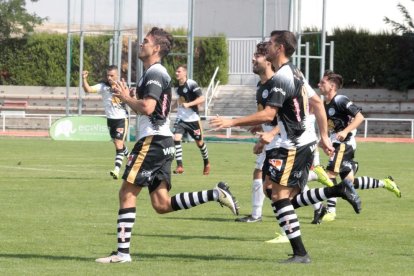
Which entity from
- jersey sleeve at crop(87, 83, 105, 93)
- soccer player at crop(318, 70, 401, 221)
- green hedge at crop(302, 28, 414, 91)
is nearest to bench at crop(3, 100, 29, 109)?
green hedge at crop(302, 28, 414, 91)

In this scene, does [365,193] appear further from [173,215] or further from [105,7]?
[105,7]

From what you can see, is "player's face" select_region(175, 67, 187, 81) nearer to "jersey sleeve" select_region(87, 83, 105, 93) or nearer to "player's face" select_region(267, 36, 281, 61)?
"jersey sleeve" select_region(87, 83, 105, 93)

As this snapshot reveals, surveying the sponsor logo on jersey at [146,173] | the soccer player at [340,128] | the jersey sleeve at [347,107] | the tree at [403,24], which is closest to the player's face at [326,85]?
the soccer player at [340,128]

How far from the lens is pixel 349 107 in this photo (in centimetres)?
1558

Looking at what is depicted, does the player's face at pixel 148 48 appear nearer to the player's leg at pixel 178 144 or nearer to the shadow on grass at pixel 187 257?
the shadow on grass at pixel 187 257

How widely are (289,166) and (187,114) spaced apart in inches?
588

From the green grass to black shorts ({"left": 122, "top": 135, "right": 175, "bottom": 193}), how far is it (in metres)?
0.77

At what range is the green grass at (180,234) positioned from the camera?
35.2ft

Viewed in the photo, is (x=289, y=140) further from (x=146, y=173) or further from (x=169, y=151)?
(x=146, y=173)

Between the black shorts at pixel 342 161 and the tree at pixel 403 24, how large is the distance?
1469 inches

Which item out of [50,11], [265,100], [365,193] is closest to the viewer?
[265,100]

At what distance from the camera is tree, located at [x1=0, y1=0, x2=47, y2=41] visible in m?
57.3

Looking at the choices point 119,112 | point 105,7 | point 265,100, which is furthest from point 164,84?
point 105,7

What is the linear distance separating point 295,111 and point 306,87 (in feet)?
1.13
